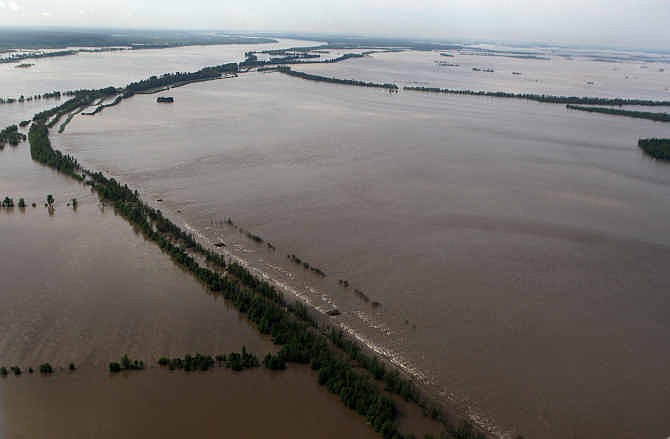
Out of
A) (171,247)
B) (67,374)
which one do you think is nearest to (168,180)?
(171,247)

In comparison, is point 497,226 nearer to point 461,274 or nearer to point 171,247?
point 461,274

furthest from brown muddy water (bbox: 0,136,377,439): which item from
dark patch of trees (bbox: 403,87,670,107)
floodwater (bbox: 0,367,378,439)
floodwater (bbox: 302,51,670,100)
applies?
floodwater (bbox: 302,51,670,100)

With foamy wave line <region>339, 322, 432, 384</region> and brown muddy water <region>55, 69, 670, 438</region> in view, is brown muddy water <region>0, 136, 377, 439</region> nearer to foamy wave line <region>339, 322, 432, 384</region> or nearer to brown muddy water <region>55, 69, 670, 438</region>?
foamy wave line <region>339, 322, 432, 384</region>

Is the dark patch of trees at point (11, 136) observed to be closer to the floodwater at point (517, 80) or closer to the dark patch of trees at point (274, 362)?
the dark patch of trees at point (274, 362)

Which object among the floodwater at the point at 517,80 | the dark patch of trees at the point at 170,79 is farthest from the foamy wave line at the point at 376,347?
the floodwater at the point at 517,80

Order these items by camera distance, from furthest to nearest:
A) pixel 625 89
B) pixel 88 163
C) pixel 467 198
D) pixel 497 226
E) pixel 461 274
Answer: pixel 625 89 → pixel 88 163 → pixel 467 198 → pixel 497 226 → pixel 461 274

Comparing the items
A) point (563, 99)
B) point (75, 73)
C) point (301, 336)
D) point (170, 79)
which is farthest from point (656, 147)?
point (75, 73)
